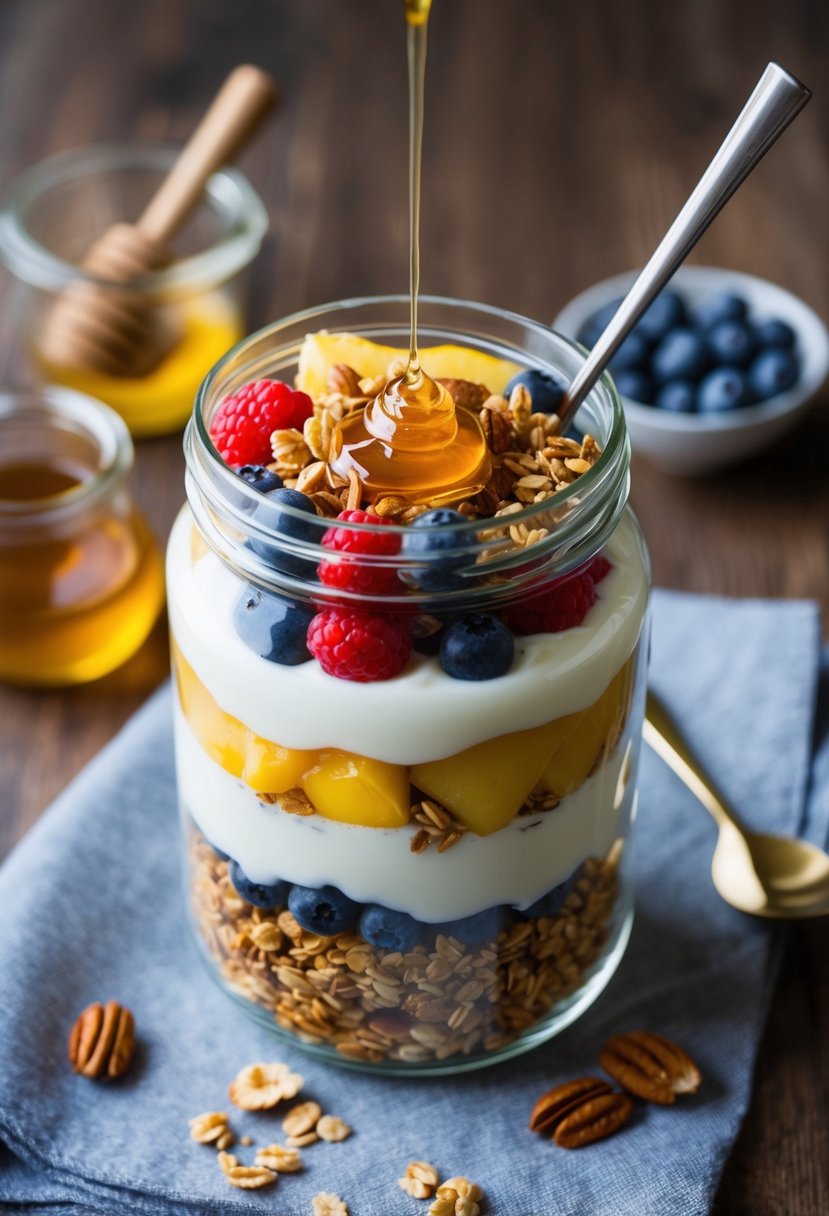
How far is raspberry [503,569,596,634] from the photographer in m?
0.82

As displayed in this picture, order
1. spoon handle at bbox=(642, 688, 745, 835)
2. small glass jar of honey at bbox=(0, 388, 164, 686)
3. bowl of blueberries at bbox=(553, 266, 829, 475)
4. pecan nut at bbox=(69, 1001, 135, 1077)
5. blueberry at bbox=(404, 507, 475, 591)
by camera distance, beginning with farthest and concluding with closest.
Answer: bowl of blueberries at bbox=(553, 266, 829, 475)
small glass jar of honey at bbox=(0, 388, 164, 686)
spoon handle at bbox=(642, 688, 745, 835)
pecan nut at bbox=(69, 1001, 135, 1077)
blueberry at bbox=(404, 507, 475, 591)

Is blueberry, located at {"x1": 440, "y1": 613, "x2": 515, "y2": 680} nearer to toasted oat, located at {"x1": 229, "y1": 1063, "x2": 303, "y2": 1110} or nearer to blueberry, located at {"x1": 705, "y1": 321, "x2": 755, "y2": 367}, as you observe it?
toasted oat, located at {"x1": 229, "y1": 1063, "x2": 303, "y2": 1110}

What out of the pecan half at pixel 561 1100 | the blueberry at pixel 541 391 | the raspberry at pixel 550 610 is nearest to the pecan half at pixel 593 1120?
the pecan half at pixel 561 1100

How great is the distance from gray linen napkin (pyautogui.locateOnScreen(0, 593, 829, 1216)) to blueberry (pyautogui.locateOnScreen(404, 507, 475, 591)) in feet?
1.32

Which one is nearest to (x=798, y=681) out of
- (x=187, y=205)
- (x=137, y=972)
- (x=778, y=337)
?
(x=778, y=337)

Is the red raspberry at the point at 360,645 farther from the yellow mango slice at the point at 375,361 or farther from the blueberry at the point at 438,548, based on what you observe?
the yellow mango slice at the point at 375,361

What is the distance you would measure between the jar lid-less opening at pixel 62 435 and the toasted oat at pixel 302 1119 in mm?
601

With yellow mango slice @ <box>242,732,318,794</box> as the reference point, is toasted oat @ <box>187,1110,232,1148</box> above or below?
below

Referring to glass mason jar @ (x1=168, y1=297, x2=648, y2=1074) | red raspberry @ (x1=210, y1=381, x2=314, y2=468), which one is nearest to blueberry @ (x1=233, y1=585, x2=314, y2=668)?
glass mason jar @ (x1=168, y1=297, x2=648, y2=1074)

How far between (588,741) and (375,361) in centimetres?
29

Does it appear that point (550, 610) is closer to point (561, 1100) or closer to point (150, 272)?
point (561, 1100)

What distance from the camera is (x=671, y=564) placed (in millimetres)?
1454

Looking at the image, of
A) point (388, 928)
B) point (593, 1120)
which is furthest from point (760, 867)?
point (388, 928)

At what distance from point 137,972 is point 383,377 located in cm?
48
